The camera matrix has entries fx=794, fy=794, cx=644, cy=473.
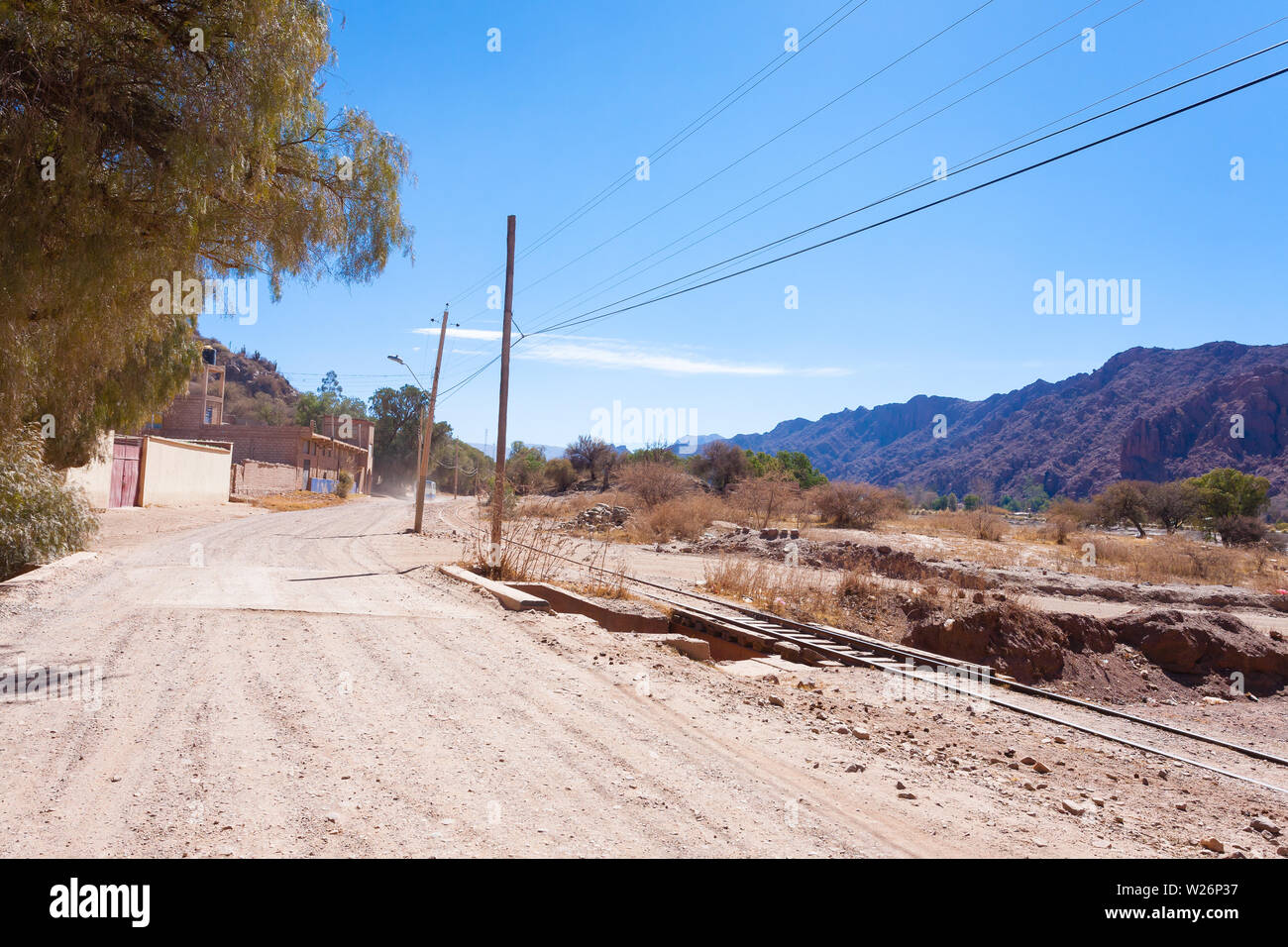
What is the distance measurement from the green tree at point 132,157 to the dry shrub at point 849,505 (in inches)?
1491

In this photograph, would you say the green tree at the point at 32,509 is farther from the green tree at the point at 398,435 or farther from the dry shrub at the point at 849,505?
the green tree at the point at 398,435

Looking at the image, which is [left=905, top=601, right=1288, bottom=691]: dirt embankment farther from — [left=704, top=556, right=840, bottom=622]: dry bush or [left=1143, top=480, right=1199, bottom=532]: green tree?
[left=1143, top=480, right=1199, bottom=532]: green tree

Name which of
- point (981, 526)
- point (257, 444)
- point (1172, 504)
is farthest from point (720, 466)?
point (257, 444)

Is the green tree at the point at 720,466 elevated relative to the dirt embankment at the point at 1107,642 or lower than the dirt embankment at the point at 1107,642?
elevated

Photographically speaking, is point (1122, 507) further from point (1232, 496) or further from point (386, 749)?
point (386, 749)

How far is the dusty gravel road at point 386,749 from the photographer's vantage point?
13.8 ft

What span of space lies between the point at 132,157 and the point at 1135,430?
148390 mm

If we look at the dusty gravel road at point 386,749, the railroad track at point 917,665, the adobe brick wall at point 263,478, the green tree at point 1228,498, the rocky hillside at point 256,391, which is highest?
the rocky hillside at point 256,391

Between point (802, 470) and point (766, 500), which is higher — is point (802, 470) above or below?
above

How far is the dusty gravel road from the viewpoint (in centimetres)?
421

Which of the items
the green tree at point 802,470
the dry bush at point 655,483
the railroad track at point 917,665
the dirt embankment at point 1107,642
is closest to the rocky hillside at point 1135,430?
the green tree at point 802,470

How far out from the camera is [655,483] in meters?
45.9

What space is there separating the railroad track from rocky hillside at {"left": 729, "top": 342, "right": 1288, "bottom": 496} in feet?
390
